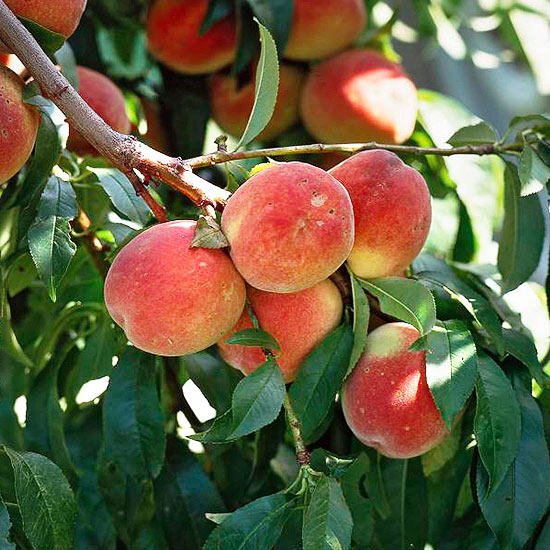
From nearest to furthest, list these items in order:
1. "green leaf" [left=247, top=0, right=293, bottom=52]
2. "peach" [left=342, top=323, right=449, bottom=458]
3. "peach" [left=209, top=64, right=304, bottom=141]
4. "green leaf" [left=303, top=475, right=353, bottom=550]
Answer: "green leaf" [left=303, top=475, right=353, bottom=550] → "peach" [left=342, top=323, right=449, bottom=458] → "green leaf" [left=247, top=0, right=293, bottom=52] → "peach" [left=209, top=64, right=304, bottom=141]

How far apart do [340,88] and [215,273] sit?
0.56m

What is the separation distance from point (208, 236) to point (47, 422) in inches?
12.2

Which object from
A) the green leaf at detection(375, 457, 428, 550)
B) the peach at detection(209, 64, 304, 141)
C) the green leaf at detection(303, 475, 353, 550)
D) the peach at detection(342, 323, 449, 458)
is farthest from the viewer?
the peach at detection(209, 64, 304, 141)

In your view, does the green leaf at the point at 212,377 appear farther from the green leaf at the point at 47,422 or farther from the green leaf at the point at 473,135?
the green leaf at the point at 473,135

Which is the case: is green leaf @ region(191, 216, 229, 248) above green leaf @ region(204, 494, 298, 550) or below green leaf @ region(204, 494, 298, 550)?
above

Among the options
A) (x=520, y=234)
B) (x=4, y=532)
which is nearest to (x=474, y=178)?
(x=520, y=234)

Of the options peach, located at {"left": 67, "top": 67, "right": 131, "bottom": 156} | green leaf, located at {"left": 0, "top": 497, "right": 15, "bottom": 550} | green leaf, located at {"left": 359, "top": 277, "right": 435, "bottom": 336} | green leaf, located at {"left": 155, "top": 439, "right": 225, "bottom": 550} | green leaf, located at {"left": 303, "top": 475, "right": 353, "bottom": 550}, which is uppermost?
peach, located at {"left": 67, "top": 67, "right": 131, "bottom": 156}

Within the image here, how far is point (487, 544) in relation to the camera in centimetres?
73

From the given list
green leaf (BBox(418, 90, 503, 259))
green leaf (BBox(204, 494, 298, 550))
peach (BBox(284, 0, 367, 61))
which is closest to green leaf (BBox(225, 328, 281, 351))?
green leaf (BBox(204, 494, 298, 550))

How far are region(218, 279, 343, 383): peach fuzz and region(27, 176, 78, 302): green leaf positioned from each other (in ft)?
0.43

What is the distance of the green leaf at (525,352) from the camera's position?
700 mm

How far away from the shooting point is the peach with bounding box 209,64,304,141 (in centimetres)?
114

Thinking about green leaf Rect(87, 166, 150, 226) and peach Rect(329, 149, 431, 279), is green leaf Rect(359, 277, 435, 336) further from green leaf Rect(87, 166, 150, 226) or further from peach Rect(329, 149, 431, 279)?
green leaf Rect(87, 166, 150, 226)

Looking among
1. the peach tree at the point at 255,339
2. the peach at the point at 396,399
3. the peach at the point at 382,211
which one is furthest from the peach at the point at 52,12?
the peach at the point at 396,399
